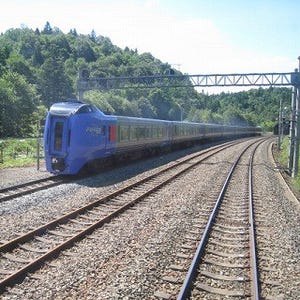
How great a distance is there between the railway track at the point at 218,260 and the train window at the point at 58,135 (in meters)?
6.93

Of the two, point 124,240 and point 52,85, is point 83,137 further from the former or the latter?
point 52,85

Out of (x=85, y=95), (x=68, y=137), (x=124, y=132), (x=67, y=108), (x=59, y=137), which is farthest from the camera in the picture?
(x=85, y=95)

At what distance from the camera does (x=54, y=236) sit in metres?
8.99

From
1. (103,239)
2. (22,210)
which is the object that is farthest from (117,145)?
(103,239)

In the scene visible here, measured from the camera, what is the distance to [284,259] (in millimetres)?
8148

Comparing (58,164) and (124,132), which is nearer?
(58,164)

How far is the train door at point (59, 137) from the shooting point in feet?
54.1

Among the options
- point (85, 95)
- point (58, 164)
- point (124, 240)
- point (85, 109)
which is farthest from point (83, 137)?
point (85, 95)

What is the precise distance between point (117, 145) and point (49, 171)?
205 inches

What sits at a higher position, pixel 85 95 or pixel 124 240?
pixel 85 95

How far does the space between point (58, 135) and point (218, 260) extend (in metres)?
10.4

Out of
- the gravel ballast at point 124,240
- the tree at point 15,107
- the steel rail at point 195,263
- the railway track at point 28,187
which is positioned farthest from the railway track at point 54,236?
the tree at point 15,107

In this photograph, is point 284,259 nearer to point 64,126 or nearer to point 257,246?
point 257,246

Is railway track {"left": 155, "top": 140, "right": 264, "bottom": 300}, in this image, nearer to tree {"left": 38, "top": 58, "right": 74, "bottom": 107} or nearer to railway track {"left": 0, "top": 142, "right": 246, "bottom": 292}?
railway track {"left": 0, "top": 142, "right": 246, "bottom": 292}
